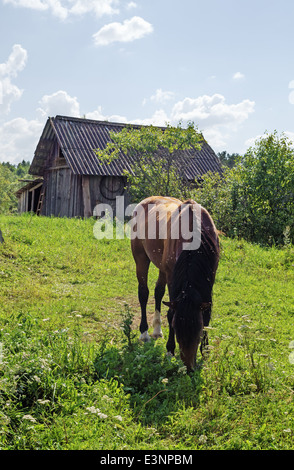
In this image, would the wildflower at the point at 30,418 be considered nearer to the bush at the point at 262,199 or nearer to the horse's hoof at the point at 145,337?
the horse's hoof at the point at 145,337

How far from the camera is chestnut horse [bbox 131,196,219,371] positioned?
3840 millimetres

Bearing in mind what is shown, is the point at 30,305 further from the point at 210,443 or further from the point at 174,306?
the point at 210,443

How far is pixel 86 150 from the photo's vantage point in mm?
19438

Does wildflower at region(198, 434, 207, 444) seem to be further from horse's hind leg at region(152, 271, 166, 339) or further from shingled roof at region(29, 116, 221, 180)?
shingled roof at region(29, 116, 221, 180)

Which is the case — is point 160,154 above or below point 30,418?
above

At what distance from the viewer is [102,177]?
19.3m

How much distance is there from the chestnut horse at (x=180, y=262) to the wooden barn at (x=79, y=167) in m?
12.7

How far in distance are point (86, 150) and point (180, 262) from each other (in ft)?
53.2

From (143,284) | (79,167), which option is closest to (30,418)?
(143,284)

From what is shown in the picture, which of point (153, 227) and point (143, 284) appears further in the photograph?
point (143, 284)

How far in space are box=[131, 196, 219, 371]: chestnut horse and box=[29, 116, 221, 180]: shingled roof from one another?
12.5m

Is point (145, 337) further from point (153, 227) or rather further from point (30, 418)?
point (30, 418)

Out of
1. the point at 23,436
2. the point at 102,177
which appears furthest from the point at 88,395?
the point at 102,177

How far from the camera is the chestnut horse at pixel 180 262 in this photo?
12.6ft
